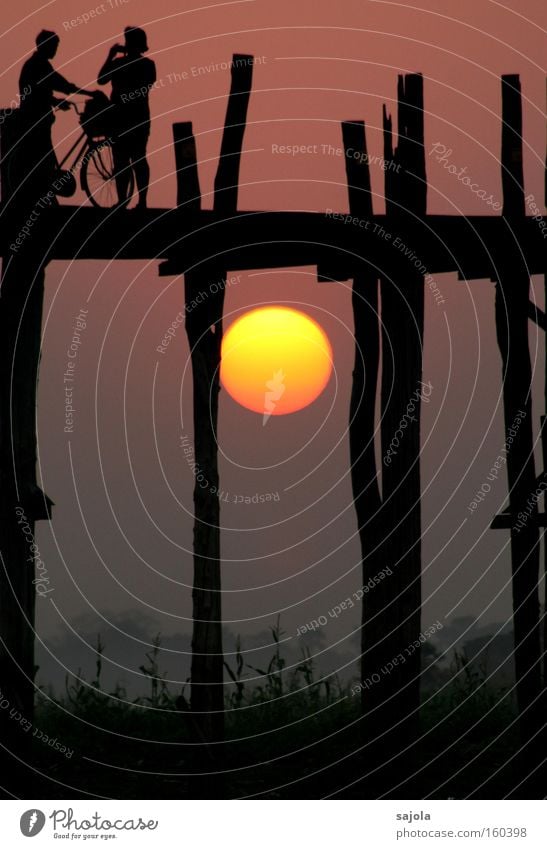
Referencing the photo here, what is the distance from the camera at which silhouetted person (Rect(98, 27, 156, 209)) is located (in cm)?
1108

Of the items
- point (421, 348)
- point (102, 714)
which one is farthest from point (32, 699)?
point (421, 348)

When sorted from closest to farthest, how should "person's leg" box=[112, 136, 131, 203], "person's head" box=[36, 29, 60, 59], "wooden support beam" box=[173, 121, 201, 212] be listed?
"wooden support beam" box=[173, 121, 201, 212] → "person's leg" box=[112, 136, 131, 203] → "person's head" box=[36, 29, 60, 59]

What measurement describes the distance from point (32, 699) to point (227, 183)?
433 cm

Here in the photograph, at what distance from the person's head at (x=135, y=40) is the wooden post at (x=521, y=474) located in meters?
3.16

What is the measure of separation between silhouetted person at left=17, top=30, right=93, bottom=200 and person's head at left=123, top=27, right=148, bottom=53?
0.52 meters

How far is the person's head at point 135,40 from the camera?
11.1 meters

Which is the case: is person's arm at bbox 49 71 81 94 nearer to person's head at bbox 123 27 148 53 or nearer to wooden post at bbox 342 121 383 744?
person's head at bbox 123 27 148 53

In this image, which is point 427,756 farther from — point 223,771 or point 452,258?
point 452,258

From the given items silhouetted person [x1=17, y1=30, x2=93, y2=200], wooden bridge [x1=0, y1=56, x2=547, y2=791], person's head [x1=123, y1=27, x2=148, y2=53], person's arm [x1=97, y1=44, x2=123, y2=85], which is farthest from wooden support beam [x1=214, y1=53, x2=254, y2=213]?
silhouetted person [x1=17, y1=30, x2=93, y2=200]

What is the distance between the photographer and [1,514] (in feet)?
34.0

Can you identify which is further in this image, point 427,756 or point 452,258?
point 427,756

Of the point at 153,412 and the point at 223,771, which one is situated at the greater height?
the point at 153,412

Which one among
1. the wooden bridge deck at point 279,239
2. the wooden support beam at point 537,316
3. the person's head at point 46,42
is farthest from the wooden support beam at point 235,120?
the wooden support beam at point 537,316

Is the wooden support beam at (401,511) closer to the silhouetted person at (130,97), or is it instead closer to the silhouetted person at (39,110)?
the silhouetted person at (130,97)
